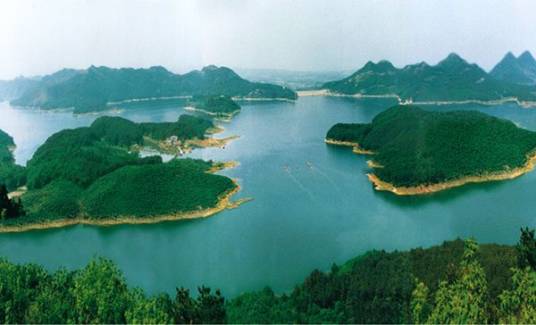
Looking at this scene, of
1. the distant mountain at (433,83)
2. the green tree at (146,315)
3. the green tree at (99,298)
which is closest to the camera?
the green tree at (146,315)

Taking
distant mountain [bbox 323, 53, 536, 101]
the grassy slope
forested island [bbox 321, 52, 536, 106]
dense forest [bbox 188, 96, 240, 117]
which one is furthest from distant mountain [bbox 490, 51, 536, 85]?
the grassy slope

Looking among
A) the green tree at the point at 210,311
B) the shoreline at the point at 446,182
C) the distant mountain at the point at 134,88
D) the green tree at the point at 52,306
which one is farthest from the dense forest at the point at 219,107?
the green tree at the point at 210,311

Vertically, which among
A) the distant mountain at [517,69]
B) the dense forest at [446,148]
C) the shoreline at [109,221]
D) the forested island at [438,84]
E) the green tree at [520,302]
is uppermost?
the distant mountain at [517,69]

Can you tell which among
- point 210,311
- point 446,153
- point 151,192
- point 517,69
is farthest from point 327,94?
point 210,311

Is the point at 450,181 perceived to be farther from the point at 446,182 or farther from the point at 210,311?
the point at 210,311

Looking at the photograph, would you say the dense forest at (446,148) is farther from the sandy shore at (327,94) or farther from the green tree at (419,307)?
the sandy shore at (327,94)

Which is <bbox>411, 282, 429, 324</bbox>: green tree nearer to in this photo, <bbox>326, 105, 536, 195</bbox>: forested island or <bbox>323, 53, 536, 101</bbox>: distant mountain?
<bbox>326, 105, 536, 195</bbox>: forested island

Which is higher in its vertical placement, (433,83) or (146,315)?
(433,83)
